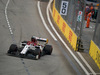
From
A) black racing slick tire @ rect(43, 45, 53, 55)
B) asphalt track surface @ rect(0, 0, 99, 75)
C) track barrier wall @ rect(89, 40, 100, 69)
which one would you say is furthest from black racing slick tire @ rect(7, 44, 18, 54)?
track barrier wall @ rect(89, 40, 100, 69)

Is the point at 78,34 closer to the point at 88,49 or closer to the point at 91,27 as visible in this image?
the point at 88,49

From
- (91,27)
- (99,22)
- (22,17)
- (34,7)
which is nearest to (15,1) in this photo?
(34,7)

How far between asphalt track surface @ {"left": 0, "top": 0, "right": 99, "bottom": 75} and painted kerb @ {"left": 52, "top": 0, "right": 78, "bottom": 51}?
836 millimetres

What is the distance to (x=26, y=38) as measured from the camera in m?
21.0

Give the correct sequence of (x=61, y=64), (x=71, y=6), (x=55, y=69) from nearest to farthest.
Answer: (x=55, y=69)
(x=61, y=64)
(x=71, y=6)

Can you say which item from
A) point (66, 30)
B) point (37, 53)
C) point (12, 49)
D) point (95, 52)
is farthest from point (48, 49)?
point (66, 30)

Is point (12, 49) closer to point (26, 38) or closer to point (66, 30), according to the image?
point (26, 38)

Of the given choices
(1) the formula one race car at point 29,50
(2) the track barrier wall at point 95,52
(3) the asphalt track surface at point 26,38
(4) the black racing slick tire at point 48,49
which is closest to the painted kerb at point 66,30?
(3) the asphalt track surface at point 26,38

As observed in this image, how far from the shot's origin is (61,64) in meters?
16.0

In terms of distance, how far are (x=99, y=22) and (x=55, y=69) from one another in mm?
3737

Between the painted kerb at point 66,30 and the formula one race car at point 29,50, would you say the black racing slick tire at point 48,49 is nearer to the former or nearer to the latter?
the formula one race car at point 29,50

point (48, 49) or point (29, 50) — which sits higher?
point (29, 50)

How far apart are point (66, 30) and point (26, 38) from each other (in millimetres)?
3377

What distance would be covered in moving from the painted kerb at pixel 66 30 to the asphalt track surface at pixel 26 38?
84 centimetres
